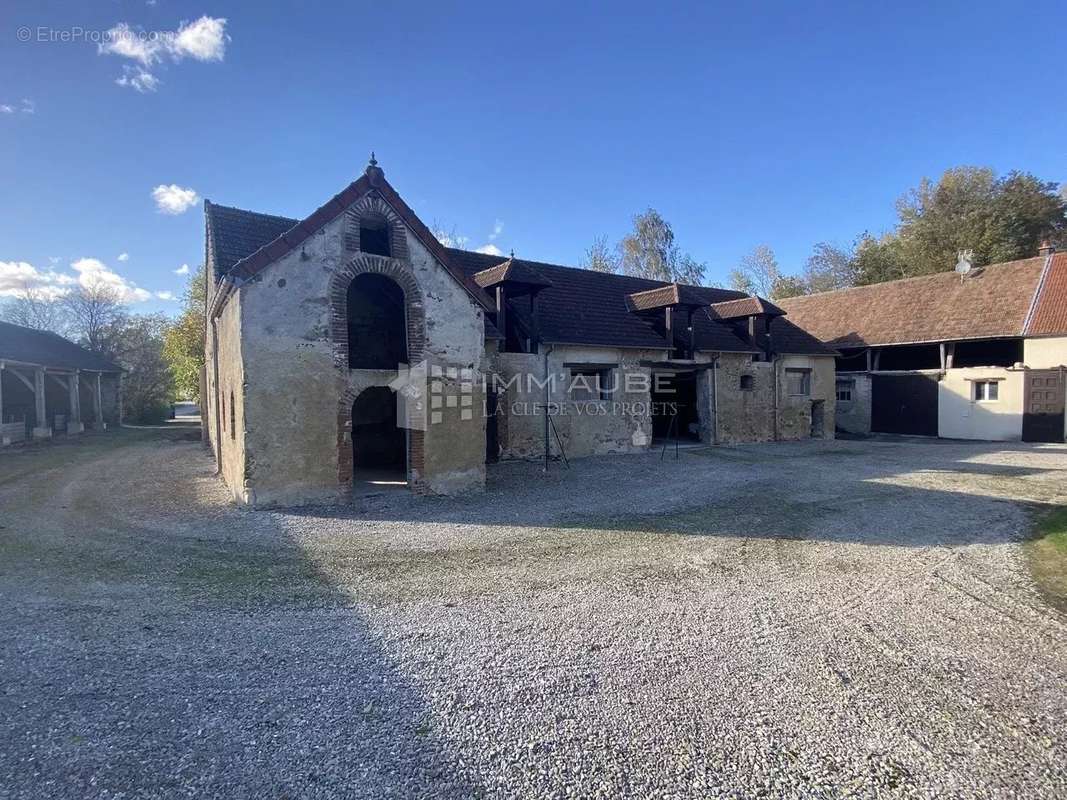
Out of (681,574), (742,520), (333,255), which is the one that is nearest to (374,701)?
(681,574)

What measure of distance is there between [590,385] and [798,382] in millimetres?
9742

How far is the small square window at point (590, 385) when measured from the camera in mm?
14773

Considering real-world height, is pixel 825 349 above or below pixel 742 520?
above

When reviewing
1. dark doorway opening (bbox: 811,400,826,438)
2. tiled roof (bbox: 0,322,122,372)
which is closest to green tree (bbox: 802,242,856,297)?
dark doorway opening (bbox: 811,400,826,438)

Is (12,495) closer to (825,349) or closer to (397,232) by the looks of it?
(397,232)

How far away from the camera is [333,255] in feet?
29.4

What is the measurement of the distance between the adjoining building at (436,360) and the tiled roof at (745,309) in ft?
0.33

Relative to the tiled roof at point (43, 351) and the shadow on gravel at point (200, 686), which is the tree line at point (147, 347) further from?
the shadow on gravel at point (200, 686)

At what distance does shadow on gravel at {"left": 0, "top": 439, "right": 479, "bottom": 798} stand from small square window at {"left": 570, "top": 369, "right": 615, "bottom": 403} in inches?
373

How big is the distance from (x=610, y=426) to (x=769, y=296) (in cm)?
3095

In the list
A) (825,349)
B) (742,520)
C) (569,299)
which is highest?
(569,299)

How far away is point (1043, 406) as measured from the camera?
1773 centimetres

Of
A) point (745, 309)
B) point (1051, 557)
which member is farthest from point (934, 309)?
point (1051, 557)

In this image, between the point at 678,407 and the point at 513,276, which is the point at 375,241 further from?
the point at 678,407
